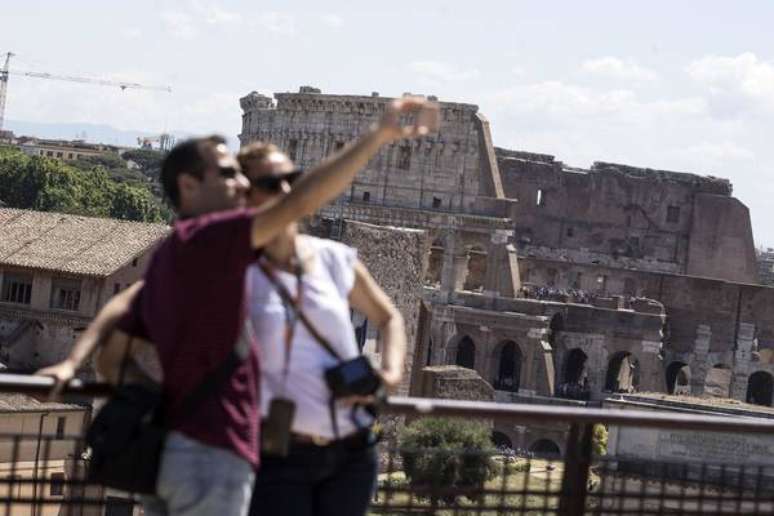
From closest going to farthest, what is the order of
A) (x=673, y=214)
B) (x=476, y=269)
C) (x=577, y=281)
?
1. (x=476, y=269)
2. (x=577, y=281)
3. (x=673, y=214)

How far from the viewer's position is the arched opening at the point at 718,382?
68.7 m

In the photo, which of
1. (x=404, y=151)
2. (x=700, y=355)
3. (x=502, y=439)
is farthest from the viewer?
(x=404, y=151)

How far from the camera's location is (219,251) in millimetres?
5492

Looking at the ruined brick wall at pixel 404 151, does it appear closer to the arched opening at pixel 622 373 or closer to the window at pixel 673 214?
the arched opening at pixel 622 373

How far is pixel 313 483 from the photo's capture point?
6.01 metres

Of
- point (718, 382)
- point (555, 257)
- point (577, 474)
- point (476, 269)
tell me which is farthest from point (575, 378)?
point (577, 474)

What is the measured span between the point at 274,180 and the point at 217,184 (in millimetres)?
217

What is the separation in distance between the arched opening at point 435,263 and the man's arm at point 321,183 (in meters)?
61.6

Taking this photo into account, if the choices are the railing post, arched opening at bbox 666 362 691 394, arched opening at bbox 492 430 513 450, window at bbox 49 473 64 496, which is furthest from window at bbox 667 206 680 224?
the railing post

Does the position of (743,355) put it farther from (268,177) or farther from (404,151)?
(268,177)

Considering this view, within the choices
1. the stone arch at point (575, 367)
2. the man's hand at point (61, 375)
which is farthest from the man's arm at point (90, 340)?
the stone arch at point (575, 367)

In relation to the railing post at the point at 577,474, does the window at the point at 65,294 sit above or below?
below

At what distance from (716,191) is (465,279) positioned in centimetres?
2258

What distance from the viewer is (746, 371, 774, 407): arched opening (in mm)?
66000
